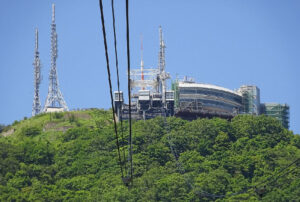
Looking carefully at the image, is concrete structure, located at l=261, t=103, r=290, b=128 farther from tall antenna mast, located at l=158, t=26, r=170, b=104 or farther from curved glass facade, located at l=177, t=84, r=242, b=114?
tall antenna mast, located at l=158, t=26, r=170, b=104

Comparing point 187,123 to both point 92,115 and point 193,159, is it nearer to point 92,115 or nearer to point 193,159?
point 193,159

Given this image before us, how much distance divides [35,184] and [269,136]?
143 ft

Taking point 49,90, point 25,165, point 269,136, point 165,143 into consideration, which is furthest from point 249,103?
point 25,165

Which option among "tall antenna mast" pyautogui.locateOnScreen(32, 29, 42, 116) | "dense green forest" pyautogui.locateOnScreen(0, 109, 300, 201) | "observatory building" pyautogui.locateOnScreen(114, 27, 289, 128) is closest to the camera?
"dense green forest" pyautogui.locateOnScreen(0, 109, 300, 201)

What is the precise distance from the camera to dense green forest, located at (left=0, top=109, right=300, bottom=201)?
325ft

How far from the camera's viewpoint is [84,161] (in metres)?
117

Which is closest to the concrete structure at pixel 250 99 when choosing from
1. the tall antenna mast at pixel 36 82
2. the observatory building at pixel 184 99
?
the observatory building at pixel 184 99

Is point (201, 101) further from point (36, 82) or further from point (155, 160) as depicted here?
point (36, 82)

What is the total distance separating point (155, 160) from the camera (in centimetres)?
11444

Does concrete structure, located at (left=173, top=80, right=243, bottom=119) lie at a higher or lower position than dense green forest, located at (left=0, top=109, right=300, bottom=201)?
higher

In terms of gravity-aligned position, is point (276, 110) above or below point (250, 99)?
below

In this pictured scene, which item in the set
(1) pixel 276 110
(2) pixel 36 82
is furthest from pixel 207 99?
(2) pixel 36 82

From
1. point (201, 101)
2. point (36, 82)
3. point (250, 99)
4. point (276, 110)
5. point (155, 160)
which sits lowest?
point (155, 160)

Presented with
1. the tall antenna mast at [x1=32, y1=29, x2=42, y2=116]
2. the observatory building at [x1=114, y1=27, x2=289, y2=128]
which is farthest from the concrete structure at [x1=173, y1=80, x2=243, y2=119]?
the tall antenna mast at [x1=32, y1=29, x2=42, y2=116]
